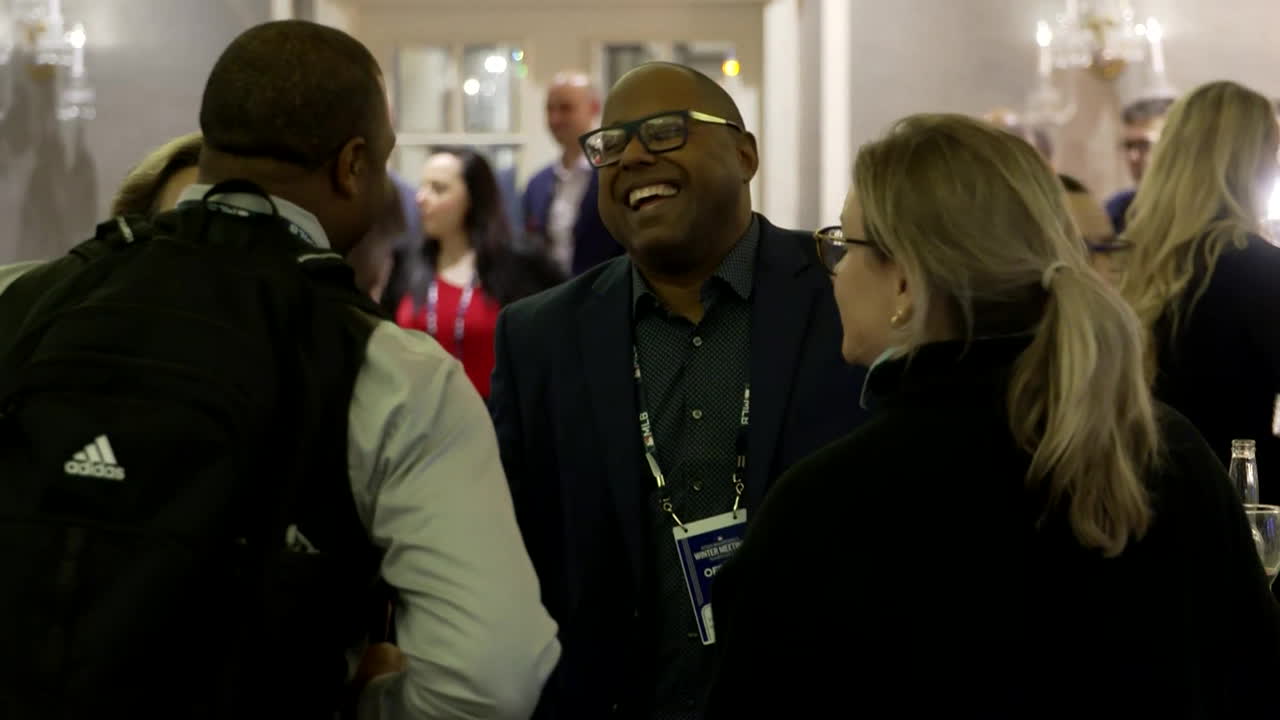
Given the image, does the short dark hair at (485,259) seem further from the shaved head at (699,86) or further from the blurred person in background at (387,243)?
the shaved head at (699,86)

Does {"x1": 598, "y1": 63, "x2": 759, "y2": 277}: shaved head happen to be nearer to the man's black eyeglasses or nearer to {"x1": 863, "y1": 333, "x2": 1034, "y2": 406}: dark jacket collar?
the man's black eyeglasses

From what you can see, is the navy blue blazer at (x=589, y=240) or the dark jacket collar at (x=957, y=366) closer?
the dark jacket collar at (x=957, y=366)

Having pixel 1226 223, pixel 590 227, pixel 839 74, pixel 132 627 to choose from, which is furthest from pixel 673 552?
pixel 839 74

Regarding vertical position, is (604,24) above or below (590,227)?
above

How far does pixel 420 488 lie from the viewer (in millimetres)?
1476

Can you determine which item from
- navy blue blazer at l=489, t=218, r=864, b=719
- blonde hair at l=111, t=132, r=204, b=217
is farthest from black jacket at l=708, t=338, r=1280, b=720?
blonde hair at l=111, t=132, r=204, b=217

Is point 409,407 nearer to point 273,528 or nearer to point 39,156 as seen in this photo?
point 273,528

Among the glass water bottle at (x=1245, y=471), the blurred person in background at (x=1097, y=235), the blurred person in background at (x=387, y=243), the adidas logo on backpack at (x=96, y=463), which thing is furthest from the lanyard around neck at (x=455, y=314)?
the adidas logo on backpack at (x=96, y=463)

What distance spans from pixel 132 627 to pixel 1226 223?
2603mm

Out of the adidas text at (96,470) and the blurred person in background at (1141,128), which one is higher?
the blurred person in background at (1141,128)

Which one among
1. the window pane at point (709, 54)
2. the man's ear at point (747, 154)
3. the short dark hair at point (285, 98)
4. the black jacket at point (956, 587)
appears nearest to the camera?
the black jacket at point (956, 587)

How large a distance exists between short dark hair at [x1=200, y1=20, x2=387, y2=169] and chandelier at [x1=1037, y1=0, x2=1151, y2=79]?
5.02 metres

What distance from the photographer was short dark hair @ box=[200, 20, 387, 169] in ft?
5.14

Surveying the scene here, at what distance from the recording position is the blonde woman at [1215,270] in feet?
10.2
